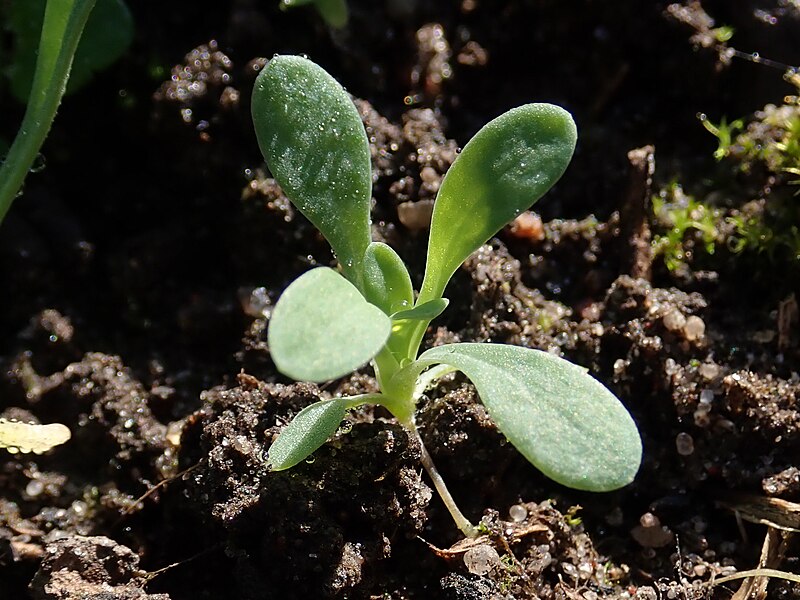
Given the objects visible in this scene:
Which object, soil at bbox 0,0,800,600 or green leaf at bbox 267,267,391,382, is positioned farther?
soil at bbox 0,0,800,600

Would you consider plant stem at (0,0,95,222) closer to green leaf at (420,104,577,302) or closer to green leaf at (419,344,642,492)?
green leaf at (420,104,577,302)

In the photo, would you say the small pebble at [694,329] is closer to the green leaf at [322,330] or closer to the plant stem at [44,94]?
the green leaf at [322,330]

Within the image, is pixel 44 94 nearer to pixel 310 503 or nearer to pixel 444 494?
pixel 310 503

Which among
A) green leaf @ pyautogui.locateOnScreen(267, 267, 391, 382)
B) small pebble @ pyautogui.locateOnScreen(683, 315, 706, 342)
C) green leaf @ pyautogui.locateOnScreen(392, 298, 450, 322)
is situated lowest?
small pebble @ pyautogui.locateOnScreen(683, 315, 706, 342)

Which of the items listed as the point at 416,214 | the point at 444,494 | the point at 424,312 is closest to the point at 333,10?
the point at 416,214

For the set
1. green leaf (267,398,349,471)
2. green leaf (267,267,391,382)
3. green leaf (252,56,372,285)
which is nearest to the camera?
green leaf (267,267,391,382)

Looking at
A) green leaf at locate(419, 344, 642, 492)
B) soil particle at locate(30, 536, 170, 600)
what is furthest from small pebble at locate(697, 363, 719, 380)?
soil particle at locate(30, 536, 170, 600)

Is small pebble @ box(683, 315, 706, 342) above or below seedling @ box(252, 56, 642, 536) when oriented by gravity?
below

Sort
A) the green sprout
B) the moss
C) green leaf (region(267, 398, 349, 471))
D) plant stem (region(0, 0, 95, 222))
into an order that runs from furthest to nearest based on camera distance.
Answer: the green sprout → the moss → plant stem (region(0, 0, 95, 222)) → green leaf (region(267, 398, 349, 471))
